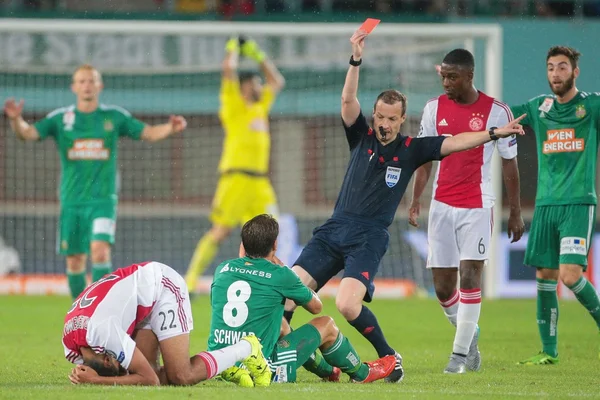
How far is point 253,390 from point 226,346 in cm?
49

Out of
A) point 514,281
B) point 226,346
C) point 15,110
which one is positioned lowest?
point 514,281

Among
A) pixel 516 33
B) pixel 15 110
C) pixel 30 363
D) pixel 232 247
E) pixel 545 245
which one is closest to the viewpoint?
pixel 30 363

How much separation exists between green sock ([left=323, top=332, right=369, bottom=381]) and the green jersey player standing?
6.87ft

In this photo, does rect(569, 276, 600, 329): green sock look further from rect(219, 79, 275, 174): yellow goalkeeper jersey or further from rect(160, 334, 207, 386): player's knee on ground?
rect(219, 79, 275, 174): yellow goalkeeper jersey

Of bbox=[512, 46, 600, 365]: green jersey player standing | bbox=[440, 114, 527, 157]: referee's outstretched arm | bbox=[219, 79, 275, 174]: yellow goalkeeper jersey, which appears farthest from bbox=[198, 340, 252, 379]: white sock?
bbox=[219, 79, 275, 174]: yellow goalkeeper jersey

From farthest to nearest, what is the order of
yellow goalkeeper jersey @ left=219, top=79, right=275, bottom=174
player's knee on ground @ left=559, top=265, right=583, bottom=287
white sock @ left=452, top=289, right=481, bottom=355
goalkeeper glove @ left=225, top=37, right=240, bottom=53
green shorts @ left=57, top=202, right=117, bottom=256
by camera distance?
yellow goalkeeper jersey @ left=219, top=79, right=275, bottom=174, goalkeeper glove @ left=225, top=37, right=240, bottom=53, green shorts @ left=57, top=202, right=117, bottom=256, player's knee on ground @ left=559, top=265, right=583, bottom=287, white sock @ left=452, top=289, right=481, bottom=355

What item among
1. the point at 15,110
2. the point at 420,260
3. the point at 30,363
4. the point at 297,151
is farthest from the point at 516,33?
the point at 30,363

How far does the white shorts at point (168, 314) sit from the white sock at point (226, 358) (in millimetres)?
231

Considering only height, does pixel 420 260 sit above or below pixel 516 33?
below

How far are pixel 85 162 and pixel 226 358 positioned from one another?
602cm

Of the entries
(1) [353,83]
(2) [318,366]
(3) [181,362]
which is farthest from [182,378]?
(1) [353,83]

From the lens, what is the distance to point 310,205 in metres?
22.5

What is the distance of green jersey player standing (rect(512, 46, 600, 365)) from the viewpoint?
8367 millimetres

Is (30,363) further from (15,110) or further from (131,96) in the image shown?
(131,96)
